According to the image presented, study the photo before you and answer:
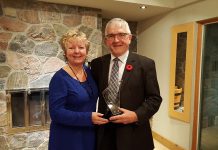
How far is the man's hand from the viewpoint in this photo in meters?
1.18

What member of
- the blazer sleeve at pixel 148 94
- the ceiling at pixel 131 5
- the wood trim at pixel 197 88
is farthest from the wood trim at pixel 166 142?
the blazer sleeve at pixel 148 94

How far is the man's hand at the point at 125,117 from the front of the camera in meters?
1.18

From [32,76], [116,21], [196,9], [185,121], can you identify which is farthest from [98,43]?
[116,21]

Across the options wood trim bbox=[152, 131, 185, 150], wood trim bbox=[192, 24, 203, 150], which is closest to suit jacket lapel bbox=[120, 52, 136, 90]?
wood trim bbox=[192, 24, 203, 150]

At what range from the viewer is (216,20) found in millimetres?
2535

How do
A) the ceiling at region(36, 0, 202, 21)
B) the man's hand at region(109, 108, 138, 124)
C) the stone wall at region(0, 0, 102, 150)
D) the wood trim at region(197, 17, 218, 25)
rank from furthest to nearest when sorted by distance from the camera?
the ceiling at region(36, 0, 202, 21) < the stone wall at region(0, 0, 102, 150) < the wood trim at region(197, 17, 218, 25) < the man's hand at region(109, 108, 138, 124)

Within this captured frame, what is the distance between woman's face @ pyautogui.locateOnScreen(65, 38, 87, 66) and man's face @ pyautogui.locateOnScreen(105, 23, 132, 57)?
0.17m

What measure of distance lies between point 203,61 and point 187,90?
435 mm

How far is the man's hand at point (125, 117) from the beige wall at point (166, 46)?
1.90 m

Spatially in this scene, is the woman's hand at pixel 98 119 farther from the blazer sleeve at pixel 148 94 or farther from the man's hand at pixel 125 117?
the blazer sleeve at pixel 148 94

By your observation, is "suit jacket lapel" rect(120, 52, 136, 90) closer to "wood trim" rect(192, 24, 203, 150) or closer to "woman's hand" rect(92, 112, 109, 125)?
"woman's hand" rect(92, 112, 109, 125)

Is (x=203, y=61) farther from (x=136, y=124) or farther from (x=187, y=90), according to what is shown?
(x=136, y=124)

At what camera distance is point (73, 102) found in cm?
127

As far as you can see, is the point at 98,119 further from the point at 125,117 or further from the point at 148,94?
the point at 148,94
